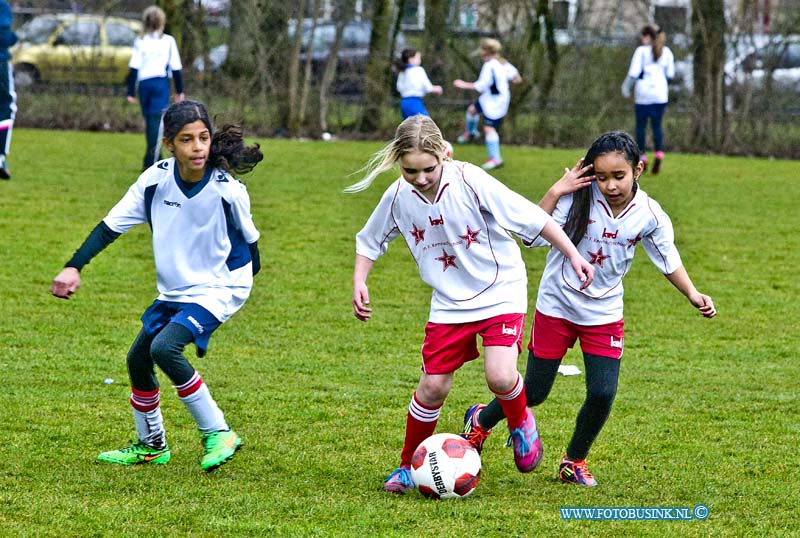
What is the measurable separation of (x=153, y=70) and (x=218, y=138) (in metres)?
8.93

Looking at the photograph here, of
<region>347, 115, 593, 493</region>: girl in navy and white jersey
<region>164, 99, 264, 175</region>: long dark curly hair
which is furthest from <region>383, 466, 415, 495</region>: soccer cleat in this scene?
<region>164, 99, 264, 175</region>: long dark curly hair

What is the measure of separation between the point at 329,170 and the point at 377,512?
35.8 ft

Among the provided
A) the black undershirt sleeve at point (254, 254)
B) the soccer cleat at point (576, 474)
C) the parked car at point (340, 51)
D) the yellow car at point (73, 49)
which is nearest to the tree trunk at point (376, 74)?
the parked car at point (340, 51)

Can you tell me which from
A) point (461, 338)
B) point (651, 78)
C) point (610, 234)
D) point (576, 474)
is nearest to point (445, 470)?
point (461, 338)

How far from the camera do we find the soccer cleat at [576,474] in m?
4.56

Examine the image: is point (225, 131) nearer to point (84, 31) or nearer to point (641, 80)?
point (641, 80)

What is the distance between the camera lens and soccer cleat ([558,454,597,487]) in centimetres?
456

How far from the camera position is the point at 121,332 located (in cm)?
715

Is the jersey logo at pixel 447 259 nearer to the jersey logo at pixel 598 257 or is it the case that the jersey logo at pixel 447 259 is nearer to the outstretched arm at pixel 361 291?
the outstretched arm at pixel 361 291

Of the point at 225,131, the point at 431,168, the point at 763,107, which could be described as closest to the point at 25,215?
the point at 225,131

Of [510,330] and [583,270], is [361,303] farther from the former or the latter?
[583,270]

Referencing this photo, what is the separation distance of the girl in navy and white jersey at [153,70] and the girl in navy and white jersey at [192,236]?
339 inches

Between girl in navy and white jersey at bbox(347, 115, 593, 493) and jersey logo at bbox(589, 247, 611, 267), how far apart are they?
16 cm

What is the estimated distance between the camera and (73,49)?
62.4 ft
